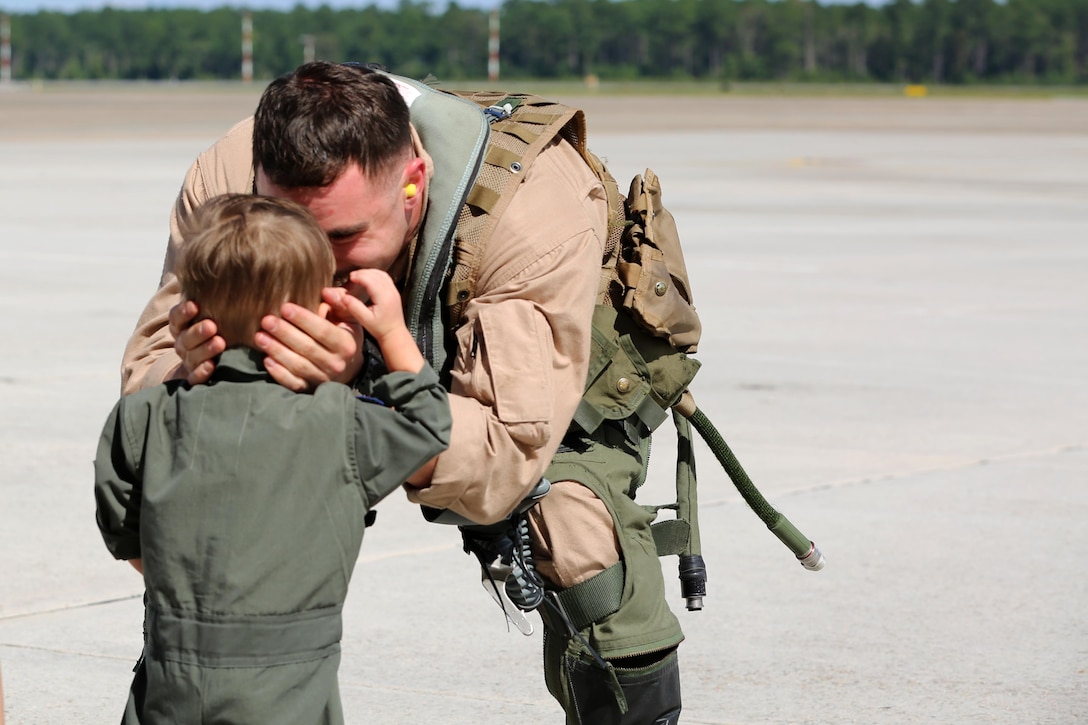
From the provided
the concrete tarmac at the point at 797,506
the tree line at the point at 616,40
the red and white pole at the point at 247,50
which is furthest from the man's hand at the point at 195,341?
the tree line at the point at 616,40

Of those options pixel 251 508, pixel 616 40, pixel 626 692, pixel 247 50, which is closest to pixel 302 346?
pixel 251 508

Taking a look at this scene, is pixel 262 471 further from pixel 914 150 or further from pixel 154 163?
pixel 914 150

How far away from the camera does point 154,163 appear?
28203 millimetres

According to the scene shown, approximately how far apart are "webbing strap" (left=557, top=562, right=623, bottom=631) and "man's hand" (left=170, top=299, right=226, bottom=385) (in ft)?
3.13

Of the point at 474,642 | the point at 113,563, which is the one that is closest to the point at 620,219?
the point at 474,642

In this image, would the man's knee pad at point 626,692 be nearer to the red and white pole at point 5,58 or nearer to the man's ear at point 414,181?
the man's ear at point 414,181

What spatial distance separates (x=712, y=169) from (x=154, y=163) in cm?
853

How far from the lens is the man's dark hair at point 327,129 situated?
9.02ft

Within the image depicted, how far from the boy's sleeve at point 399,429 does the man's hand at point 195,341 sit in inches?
8.6

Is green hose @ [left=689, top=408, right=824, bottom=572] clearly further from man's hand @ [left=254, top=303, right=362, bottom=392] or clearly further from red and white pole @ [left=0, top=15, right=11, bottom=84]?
red and white pole @ [left=0, top=15, right=11, bottom=84]

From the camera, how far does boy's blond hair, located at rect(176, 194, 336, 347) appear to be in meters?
2.52

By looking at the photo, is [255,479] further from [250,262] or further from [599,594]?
[599,594]

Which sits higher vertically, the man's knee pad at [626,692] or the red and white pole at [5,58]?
the red and white pole at [5,58]

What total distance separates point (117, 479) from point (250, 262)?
1.36 feet
